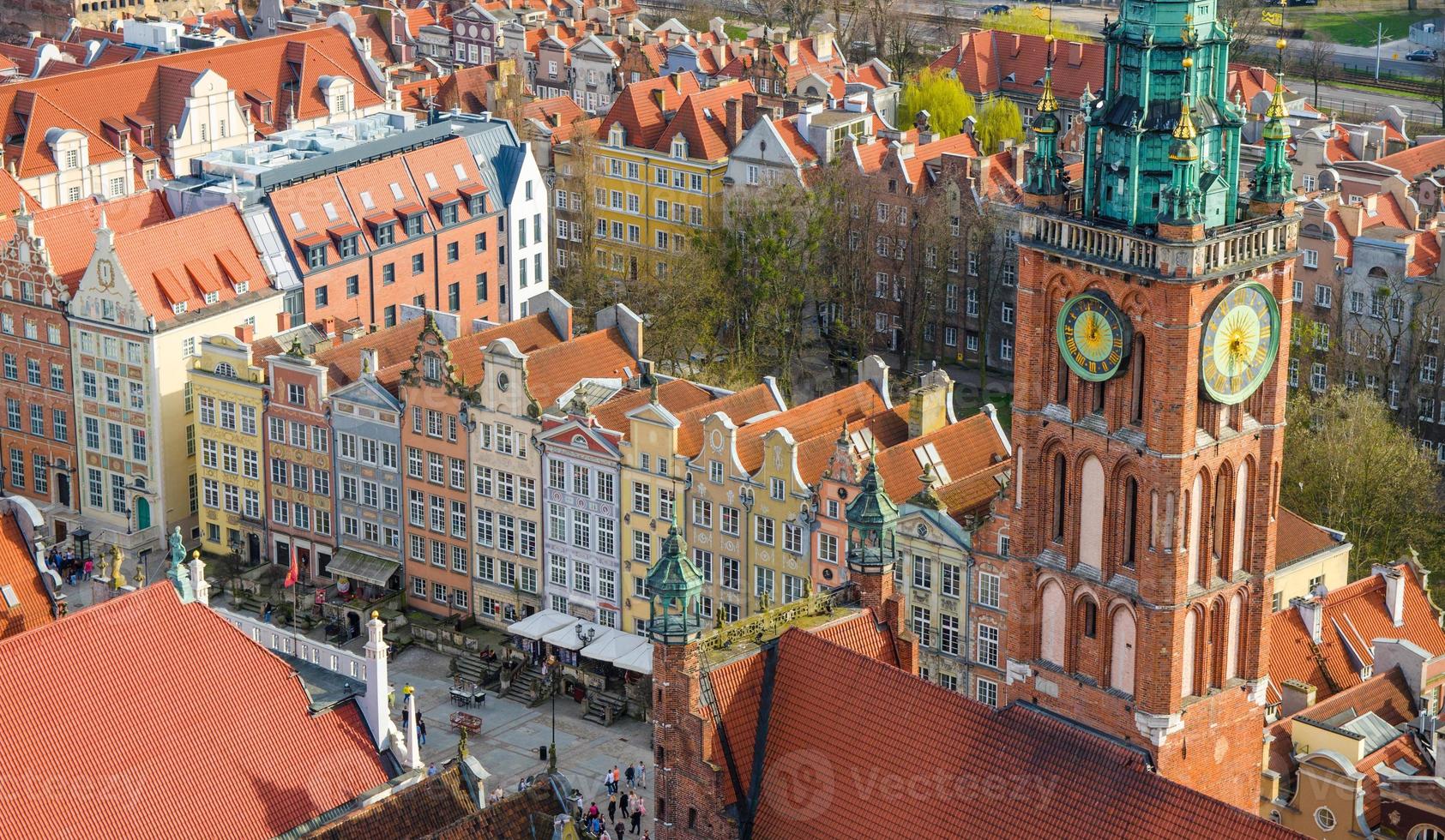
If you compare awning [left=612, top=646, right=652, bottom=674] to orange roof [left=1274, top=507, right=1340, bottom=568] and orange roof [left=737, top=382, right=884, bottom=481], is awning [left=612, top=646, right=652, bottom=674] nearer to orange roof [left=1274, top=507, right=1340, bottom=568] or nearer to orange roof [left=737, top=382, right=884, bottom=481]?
orange roof [left=737, top=382, right=884, bottom=481]

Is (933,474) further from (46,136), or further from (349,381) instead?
(46,136)

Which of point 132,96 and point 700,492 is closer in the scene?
point 700,492

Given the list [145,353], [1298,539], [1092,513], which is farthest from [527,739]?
[1092,513]

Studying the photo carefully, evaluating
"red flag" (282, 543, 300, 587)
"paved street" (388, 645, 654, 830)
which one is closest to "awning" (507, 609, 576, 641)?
"paved street" (388, 645, 654, 830)

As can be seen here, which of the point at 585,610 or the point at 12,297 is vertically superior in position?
the point at 12,297

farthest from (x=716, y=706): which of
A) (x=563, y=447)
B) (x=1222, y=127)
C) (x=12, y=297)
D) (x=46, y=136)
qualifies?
(x=46, y=136)

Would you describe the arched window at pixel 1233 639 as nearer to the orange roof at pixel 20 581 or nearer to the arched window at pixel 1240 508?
the arched window at pixel 1240 508

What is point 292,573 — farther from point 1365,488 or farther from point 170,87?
point 170,87

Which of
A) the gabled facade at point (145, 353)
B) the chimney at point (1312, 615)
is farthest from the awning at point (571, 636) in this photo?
the chimney at point (1312, 615)
